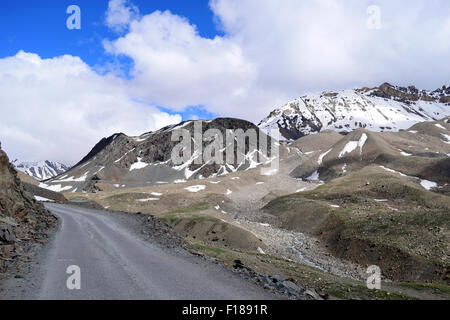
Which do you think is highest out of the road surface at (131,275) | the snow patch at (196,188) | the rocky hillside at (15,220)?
the snow patch at (196,188)

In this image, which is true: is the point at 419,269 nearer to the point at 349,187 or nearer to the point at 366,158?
the point at 349,187

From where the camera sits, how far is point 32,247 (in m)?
20.0

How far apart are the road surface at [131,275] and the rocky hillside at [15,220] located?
152cm

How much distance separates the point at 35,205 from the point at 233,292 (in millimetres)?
28384

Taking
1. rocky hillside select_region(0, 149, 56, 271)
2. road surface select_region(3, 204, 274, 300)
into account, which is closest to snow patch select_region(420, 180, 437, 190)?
road surface select_region(3, 204, 274, 300)

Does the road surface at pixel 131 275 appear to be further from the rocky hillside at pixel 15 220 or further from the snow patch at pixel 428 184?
the snow patch at pixel 428 184

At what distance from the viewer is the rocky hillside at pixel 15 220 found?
18000mm

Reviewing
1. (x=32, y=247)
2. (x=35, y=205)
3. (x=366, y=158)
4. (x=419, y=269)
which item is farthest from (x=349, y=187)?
(x=32, y=247)

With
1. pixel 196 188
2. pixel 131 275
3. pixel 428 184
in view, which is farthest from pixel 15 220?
pixel 428 184

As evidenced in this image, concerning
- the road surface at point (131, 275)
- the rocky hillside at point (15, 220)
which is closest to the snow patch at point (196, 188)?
the rocky hillside at point (15, 220)

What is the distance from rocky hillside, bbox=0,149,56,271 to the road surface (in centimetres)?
152

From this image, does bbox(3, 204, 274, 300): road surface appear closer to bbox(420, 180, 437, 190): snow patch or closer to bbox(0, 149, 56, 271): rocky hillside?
bbox(0, 149, 56, 271): rocky hillside

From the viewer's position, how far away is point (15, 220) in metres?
25.2

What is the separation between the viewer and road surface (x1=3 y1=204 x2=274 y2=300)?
12547 millimetres
